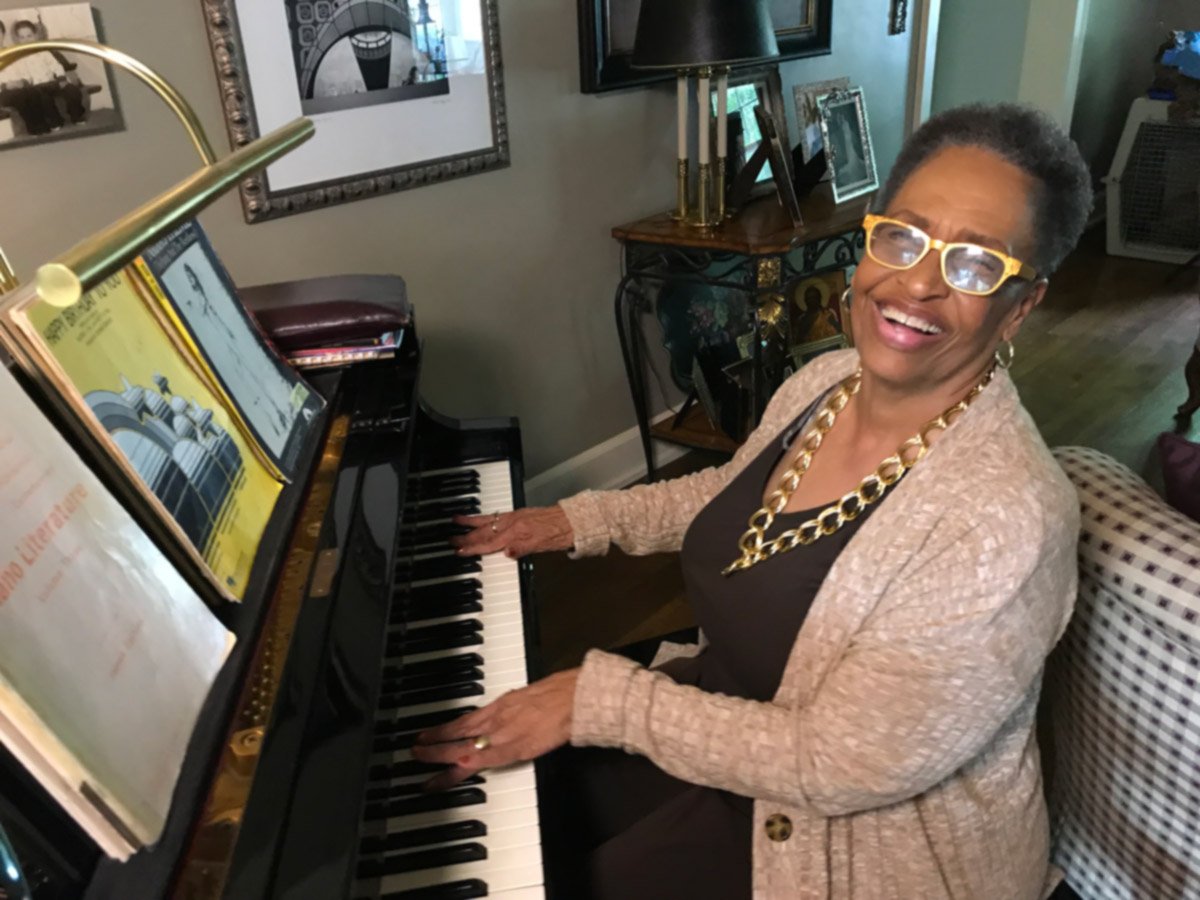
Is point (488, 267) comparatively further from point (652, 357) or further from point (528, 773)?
point (528, 773)

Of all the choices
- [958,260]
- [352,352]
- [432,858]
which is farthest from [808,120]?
[432,858]

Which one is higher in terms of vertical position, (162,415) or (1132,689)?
(162,415)

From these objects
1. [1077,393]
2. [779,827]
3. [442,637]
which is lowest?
[1077,393]

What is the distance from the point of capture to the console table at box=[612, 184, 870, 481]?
7.60 ft

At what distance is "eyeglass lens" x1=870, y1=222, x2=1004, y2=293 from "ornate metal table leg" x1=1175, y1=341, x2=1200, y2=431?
2.77 meters

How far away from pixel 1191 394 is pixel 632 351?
2.07m

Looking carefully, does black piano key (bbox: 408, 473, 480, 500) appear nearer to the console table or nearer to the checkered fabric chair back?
the checkered fabric chair back

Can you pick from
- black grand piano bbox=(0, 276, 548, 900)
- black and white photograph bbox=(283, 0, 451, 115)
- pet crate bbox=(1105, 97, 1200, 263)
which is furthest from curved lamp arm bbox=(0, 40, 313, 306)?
pet crate bbox=(1105, 97, 1200, 263)

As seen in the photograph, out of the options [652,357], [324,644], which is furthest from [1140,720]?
[652,357]

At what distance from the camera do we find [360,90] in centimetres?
192

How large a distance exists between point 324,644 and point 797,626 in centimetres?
51

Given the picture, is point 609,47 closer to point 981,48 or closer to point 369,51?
point 369,51

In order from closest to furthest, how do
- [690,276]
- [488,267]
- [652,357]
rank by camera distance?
[488,267], [690,276], [652,357]

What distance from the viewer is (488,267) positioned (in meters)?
2.31
